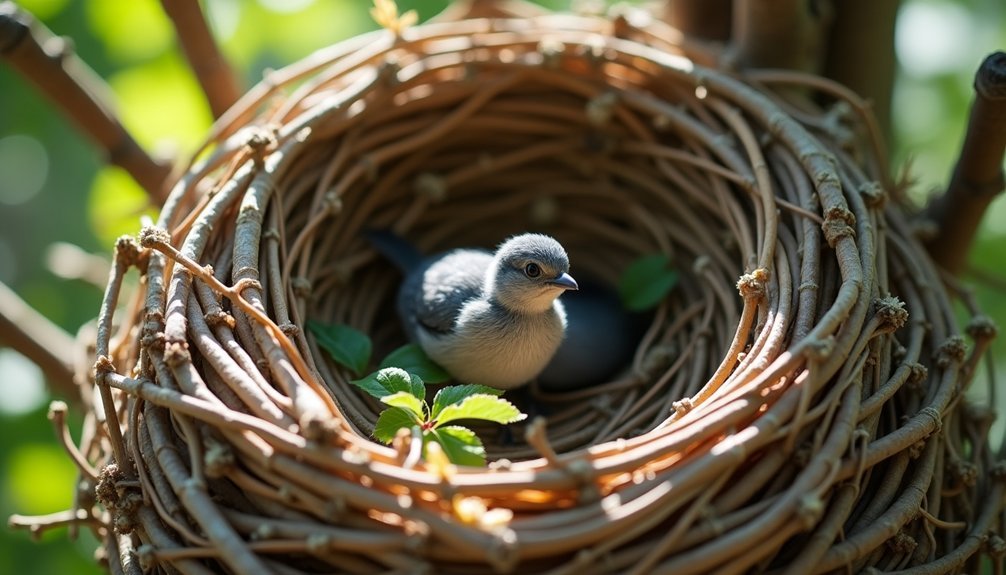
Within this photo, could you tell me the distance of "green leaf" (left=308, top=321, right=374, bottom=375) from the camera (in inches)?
101

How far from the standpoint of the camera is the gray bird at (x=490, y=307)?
2.88 metres

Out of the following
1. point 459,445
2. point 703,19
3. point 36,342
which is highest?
point 703,19

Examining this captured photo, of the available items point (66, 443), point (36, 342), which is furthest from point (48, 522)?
point (36, 342)

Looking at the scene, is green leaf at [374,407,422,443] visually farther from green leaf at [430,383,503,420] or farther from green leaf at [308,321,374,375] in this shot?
green leaf at [308,321,374,375]

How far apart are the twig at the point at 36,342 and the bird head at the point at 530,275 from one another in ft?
4.62

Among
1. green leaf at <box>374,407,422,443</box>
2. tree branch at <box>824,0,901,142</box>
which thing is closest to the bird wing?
green leaf at <box>374,407,422,443</box>

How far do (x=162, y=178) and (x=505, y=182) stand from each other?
4.02 feet

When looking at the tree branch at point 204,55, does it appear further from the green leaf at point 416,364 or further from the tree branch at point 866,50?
the tree branch at point 866,50

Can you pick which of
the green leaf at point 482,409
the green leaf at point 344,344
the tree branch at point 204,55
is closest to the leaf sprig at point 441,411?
the green leaf at point 482,409

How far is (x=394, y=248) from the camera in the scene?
312 centimetres

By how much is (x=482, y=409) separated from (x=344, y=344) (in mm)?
771

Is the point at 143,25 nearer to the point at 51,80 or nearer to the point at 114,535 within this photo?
the point at 51,80

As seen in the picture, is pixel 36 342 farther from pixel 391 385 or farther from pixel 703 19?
pixel 703 19

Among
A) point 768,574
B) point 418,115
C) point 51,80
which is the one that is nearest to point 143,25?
point 51,80
